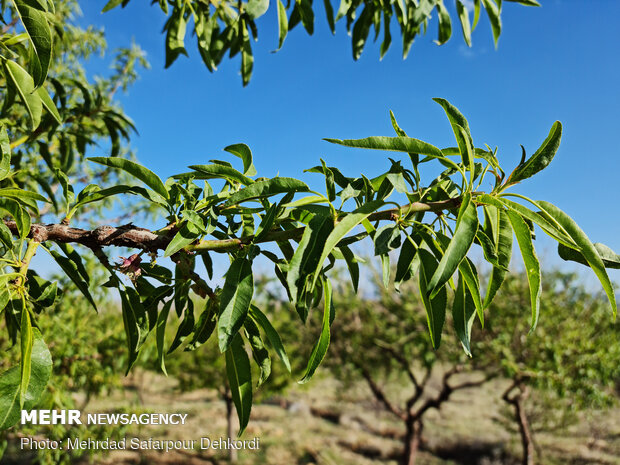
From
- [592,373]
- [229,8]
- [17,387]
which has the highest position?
[229,8]

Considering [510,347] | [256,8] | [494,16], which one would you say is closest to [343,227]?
[256,8]

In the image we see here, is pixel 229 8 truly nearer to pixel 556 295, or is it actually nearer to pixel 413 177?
pixel 413 177

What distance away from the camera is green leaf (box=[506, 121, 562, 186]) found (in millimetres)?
626

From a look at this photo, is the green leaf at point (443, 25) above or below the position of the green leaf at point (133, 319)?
above

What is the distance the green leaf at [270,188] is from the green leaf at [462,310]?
27 cm

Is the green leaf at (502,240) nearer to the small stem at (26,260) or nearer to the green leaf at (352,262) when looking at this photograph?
the green leaf at (352,262)

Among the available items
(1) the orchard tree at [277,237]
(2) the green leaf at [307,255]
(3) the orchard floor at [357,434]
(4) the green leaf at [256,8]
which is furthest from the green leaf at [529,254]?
(3) the orchard floor at [357,434]

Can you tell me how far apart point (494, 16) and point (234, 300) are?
4.65ft

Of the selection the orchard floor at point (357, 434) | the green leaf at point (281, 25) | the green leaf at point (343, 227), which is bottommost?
the orchard floor at point (357, 434)

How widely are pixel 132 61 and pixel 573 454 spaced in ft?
30.2

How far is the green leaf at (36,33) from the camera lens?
75 centimetres

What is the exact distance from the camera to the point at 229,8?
1669mm

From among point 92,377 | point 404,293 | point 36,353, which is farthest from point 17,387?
point 404,293

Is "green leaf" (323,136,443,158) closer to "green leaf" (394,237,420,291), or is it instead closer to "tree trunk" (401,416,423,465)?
"green leaf" (394,237,420,291)
